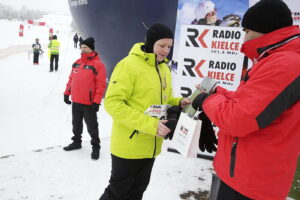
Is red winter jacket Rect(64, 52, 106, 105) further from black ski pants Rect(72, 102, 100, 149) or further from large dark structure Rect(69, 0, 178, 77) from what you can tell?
large dark structure Rect(69, 0, 178, 77)

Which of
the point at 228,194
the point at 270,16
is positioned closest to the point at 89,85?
the point at 228,194

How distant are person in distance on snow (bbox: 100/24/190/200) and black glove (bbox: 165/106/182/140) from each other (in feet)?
0.14

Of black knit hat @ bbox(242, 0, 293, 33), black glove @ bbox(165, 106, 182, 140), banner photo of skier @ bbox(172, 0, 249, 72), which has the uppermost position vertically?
banner photo of skier @ bbox(172, 0, 249, 72)

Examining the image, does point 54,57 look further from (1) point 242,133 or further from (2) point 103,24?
(1) point 242,133

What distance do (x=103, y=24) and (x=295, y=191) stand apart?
457cm

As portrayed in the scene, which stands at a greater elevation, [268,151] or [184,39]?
[184,39]

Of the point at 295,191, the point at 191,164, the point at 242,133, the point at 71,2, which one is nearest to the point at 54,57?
the point at 71,2

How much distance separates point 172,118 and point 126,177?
58cm

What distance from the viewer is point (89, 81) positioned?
3.55m

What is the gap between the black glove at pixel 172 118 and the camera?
1.71 m

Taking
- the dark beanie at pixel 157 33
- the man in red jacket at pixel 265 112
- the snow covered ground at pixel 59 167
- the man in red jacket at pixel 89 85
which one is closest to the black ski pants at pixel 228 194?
the man in red jacket at pixel 265 112

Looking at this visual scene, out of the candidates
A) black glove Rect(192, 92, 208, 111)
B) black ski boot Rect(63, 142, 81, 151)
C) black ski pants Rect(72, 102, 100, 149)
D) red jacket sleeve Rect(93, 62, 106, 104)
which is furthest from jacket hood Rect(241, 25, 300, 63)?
black ski boot Rect(63, 142, 81, 151)

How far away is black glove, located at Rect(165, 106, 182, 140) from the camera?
171 cm

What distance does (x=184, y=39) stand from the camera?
11.5 feet
